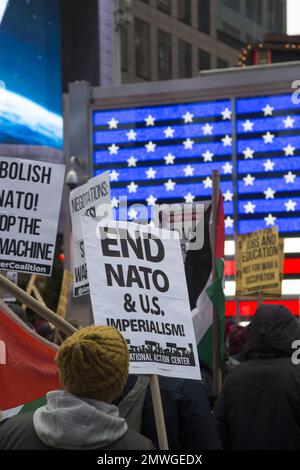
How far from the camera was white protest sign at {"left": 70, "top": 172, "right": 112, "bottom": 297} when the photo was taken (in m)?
6.78

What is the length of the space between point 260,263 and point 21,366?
668 cm

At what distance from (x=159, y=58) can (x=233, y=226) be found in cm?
3372

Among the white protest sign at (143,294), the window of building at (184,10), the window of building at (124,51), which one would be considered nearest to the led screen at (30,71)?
the window of building at (124,51)

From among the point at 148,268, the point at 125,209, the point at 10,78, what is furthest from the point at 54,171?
the point at 10,78

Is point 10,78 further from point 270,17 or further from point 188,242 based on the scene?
point 188,242

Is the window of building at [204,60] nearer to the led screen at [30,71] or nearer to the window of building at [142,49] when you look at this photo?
the window of building at [142,49]

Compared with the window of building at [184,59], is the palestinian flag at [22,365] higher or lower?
lower

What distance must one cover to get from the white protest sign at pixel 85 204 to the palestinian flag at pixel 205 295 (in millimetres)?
1271

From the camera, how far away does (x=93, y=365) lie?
3.54 metres

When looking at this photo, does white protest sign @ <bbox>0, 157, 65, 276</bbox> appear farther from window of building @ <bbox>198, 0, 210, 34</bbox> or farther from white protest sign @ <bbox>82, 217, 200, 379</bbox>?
window of building @ <bbox>198, 0, 210, 34</bbox>

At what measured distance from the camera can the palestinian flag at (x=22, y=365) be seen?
4762 millimetres

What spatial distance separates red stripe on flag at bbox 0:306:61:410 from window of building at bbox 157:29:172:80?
1754 inches

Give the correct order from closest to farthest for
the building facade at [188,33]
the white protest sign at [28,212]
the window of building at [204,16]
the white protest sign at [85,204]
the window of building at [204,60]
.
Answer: the white protest sign at [28,212]
the white protest sign at [85,204]
the building facade at [188,33]
the window of building at [204,16]
the window of building at [204,60]
